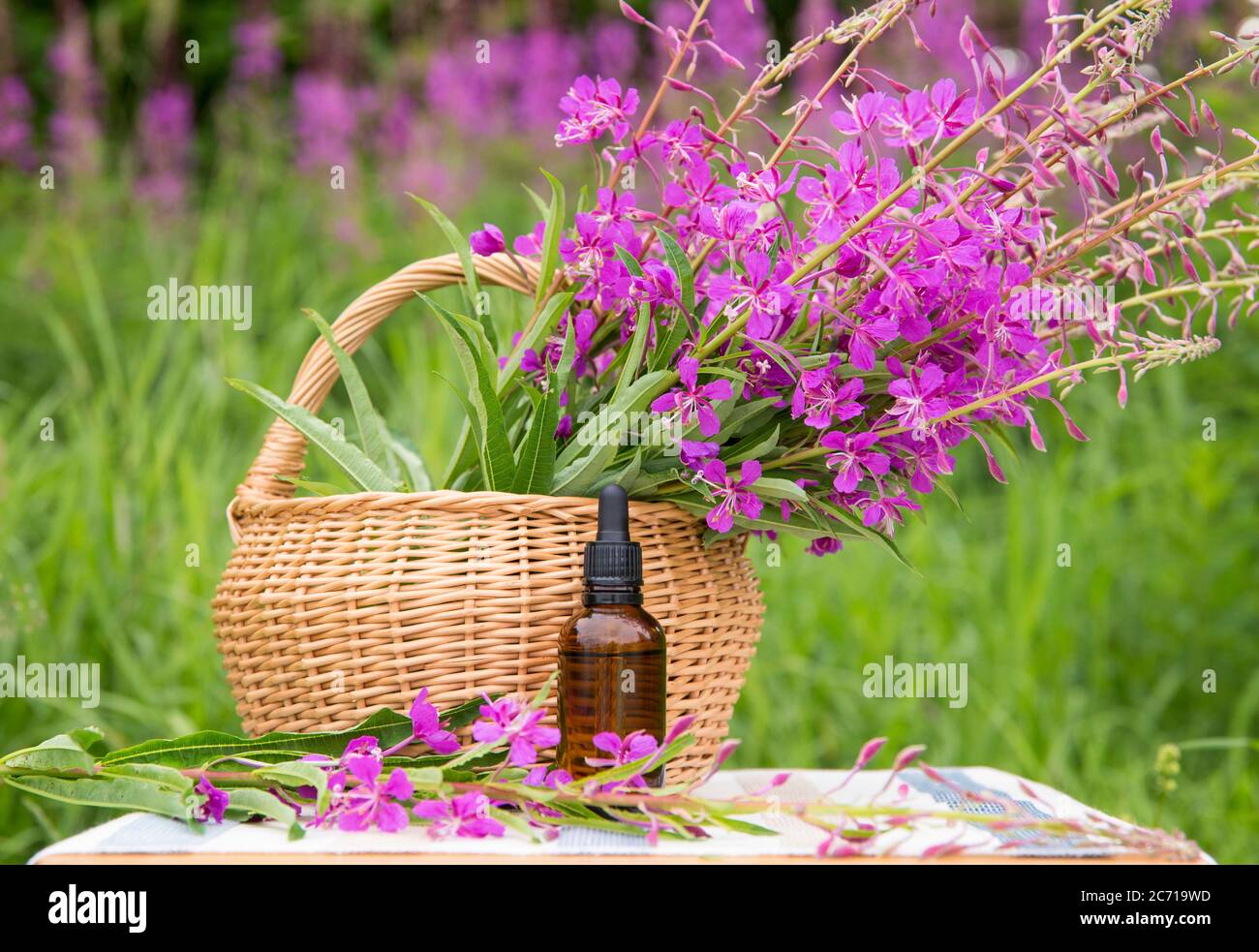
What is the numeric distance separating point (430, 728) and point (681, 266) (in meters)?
0.40

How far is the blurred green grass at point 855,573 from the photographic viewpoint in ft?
6.21

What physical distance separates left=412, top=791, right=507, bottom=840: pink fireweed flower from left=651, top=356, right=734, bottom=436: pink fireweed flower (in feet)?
1.03

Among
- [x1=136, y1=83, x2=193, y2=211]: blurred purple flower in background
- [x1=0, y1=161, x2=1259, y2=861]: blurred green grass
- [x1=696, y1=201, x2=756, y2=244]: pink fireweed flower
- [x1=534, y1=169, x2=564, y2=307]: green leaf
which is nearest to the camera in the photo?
[x1=696, y1=201, x2=756, y2=244]: pink fireweed flower

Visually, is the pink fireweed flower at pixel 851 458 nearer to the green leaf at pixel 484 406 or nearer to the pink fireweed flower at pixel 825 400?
the pink fireweed flower at pixel 825 400

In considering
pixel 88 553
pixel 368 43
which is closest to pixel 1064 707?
pixel 88 553

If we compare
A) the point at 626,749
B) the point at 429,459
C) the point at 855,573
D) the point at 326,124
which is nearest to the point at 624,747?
the point at 626,749

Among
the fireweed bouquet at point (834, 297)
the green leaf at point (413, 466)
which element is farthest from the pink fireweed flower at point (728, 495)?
the green leaf at point (413, 466)

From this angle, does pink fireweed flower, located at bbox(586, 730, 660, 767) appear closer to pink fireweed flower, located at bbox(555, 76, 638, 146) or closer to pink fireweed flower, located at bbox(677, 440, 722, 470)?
pink fireweed flower, located at bbox(677, 440, 722, 470)

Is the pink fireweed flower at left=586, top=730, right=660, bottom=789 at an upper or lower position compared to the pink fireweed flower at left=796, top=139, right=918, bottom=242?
lower

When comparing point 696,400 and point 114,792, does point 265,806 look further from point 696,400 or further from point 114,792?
point 696,400

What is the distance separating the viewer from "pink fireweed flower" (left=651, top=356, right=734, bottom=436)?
0.84 m

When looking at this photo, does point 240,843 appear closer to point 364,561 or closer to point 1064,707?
point 364,561

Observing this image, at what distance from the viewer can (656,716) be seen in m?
0.83

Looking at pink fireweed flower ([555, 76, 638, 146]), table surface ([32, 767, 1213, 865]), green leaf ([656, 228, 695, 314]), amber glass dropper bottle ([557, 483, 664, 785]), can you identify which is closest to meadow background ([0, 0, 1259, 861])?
pink fireweed flower ([555, 76, 638, 146])
